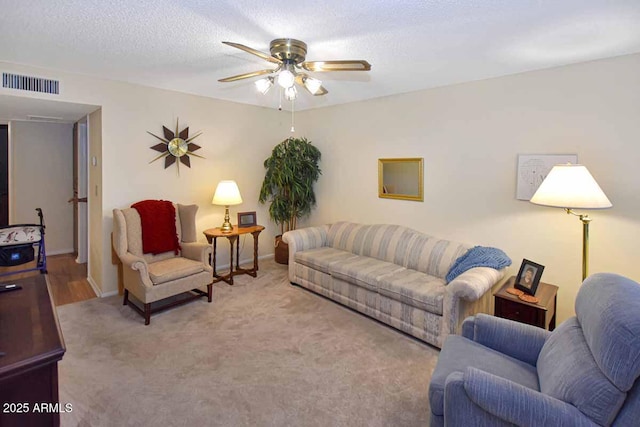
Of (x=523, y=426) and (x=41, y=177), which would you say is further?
(x=41, y=177)

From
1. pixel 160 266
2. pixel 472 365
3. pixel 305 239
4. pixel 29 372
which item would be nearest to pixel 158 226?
pixel 160 266

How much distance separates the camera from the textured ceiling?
1.96 meters

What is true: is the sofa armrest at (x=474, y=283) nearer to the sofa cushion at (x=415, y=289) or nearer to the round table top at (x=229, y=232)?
the sofa cushion at (x=415, y=289)

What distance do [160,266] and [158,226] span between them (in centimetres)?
49

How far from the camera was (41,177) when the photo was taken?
17.3 feet

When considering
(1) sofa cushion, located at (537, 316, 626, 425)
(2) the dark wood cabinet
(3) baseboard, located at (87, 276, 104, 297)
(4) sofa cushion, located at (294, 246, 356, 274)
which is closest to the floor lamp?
(1) sofa cushion, located at (537, 316, 626, 425)

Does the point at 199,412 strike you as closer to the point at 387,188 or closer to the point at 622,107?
the point at 387,188

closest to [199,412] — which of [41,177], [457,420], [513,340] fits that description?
[457,420]

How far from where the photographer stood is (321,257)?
396cm

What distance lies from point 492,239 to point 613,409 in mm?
2253

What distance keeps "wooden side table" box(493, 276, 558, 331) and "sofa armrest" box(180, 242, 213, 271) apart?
9.14ft

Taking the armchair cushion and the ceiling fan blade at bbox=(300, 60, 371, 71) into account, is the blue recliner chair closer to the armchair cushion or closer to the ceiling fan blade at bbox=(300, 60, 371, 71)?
the armchair cushion

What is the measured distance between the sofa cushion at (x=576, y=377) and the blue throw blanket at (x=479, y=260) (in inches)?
47.8

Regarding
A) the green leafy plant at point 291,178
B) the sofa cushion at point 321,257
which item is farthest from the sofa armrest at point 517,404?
the green leafy plant at point 291,178
